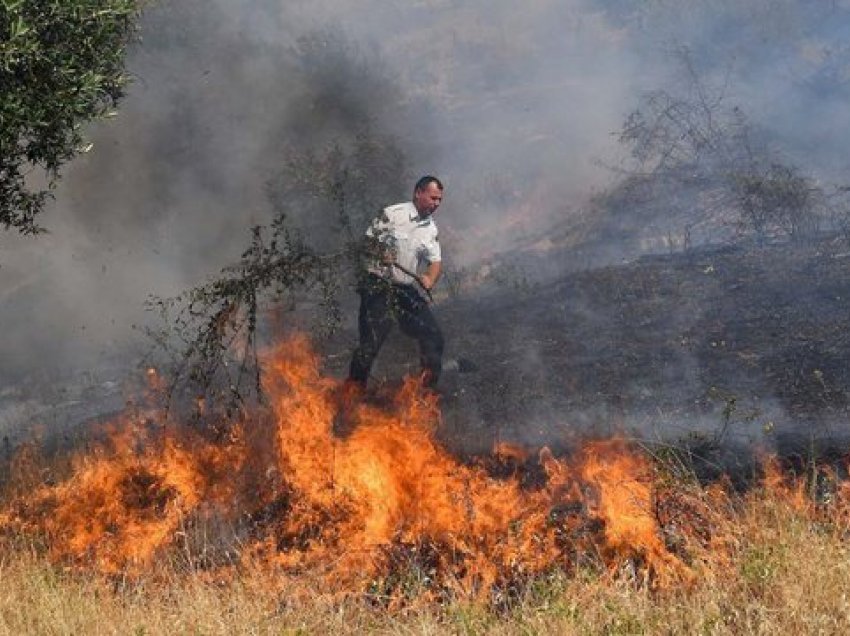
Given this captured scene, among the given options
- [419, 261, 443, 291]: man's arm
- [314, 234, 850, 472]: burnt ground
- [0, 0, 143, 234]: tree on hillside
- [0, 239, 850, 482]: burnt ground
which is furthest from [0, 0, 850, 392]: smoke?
[0, 0, 143, 234]: tree on hillside

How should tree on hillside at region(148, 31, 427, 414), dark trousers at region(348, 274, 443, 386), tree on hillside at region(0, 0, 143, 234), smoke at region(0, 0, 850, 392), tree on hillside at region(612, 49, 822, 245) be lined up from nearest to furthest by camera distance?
1. tree on hillside at region(0, 0, 143, 234)
2. tree on hillside at region(148, 31, 427, 414)
3. dark trousers at region(348, 274, 443, 386)
4. tree on hillside at region(612, 49, 822, 245)
5. smoke at region(0, 0, 850, 392)

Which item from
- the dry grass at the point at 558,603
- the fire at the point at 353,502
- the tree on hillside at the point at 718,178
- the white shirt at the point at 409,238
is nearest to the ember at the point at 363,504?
the fire at the point at 353,502

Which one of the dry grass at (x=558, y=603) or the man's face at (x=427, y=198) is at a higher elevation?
the man's face at (x=427, y=198)

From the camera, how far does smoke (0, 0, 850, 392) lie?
49.2 ft

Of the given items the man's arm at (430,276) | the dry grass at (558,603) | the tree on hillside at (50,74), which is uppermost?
the tree on hillside at (50,74)

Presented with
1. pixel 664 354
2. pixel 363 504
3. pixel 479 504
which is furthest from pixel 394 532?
pixel 664 354

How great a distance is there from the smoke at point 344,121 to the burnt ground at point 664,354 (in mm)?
4319

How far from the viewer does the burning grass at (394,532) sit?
12.1 ft

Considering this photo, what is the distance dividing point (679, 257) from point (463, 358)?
439 cm

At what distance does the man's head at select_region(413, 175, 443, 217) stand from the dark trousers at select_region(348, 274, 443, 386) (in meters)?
0.71

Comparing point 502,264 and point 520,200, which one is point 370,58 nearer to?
point 520,200

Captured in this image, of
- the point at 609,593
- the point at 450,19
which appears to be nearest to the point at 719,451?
the point at 609,593

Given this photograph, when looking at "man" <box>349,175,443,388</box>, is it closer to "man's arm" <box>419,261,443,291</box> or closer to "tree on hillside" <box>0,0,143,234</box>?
"man's arm" <box>419,261,443,291</box>

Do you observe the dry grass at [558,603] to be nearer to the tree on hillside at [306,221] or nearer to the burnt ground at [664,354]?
the tree on hillside at [306,221]
